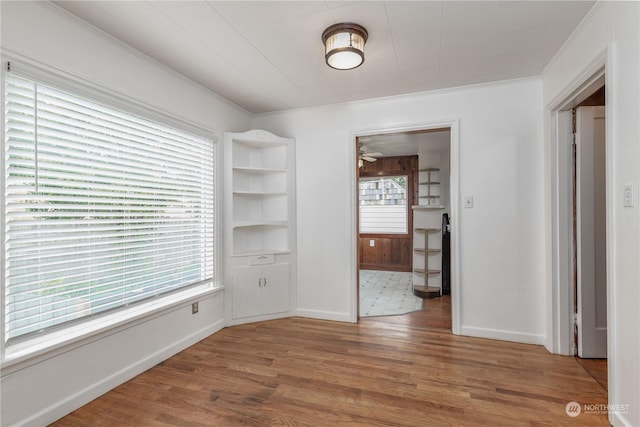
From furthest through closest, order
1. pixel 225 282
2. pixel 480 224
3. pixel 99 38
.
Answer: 1. pixel 225 282
2. pixel 480 224
3. pixel 99 38

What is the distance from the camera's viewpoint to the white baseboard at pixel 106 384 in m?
1.76

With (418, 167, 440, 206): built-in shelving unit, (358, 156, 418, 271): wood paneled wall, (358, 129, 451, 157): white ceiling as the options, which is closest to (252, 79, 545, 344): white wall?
(358, 129, 451, 157): white ceiling

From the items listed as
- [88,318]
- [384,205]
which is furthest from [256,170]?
[384,205]

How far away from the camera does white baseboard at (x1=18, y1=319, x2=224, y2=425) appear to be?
1764 millimetres

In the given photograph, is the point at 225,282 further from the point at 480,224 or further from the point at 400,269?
the point at 400,269

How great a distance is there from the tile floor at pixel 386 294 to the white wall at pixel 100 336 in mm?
2147

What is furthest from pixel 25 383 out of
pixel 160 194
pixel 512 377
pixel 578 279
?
Answer: pixel 578 279

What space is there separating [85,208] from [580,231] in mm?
3713

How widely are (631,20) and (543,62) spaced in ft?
3.65

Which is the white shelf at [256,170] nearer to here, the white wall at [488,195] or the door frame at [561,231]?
the white wall at [488,195]

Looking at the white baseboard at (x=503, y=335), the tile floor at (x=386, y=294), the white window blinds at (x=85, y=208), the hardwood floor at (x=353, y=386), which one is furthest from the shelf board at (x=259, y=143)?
the white baseboard at (x=503, y=335)

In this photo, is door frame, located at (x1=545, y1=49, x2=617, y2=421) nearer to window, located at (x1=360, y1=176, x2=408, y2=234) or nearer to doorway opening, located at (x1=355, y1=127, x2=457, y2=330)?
doorway opening, located at (x1=355, y1=127, x2=457, y2=330)

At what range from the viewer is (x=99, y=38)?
2094 mm

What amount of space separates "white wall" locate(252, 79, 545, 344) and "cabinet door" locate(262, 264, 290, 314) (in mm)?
568
